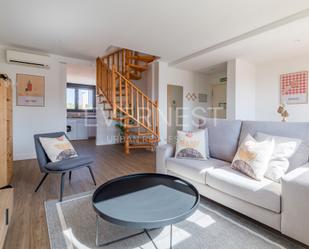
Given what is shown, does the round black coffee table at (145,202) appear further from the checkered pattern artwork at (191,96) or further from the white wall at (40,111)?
the checkered pattern artwork at (191,96)

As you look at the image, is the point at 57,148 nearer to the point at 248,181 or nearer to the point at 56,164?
the point at 56,164

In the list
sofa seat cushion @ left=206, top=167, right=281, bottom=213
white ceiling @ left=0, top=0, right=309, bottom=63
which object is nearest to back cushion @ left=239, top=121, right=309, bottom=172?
sofa seat cushion @ left=206, top=167, right=281, bottom=213

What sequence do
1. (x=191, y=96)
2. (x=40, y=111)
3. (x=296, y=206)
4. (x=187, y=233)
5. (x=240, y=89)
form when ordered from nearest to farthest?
(x=296, y=206)
(x=187, y=233)
(x=40, y=111)
(x=240, y=89)
(x=191, y=96)

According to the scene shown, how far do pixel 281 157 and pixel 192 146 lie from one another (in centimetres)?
99

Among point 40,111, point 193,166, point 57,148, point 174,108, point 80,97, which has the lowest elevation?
point 193,166

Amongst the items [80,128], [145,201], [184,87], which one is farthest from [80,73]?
[145,201]

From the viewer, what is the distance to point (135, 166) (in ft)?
11.8

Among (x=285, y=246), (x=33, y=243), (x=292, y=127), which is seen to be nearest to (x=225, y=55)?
(x=292, y=127)

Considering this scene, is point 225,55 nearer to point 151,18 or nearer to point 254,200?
point 151,18

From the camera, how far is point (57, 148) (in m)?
2.52

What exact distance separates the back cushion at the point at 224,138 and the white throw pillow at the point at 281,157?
0.58 metres

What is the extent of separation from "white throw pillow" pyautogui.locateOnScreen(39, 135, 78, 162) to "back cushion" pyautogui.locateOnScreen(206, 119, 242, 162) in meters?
2.02

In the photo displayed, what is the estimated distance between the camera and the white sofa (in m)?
1.32

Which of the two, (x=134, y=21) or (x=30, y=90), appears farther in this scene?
(x=30, y=90)
